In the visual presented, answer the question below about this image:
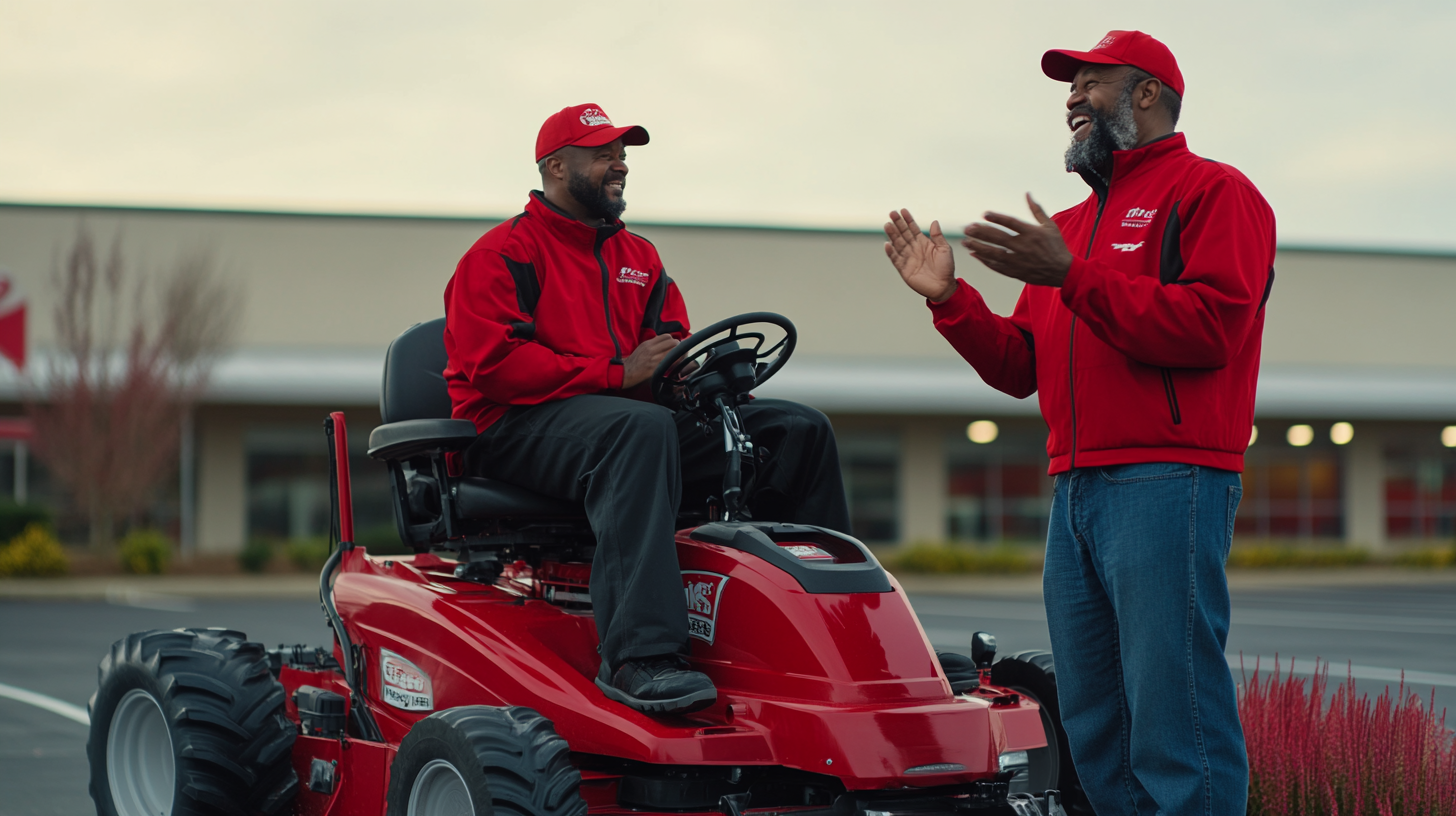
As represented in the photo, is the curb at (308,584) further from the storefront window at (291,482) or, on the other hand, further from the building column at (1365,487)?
the storefront window at (291,482)

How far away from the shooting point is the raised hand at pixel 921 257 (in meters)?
3.52

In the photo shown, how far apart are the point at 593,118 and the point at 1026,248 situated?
199 cm

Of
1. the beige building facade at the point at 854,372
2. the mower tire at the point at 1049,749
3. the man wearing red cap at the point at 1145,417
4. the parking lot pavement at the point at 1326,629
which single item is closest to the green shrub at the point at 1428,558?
the beige building facade at the point at 854,372

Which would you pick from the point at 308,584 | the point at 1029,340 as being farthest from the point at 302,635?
the point at 1029,340

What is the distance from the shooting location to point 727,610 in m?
3.94

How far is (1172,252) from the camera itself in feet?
10.5

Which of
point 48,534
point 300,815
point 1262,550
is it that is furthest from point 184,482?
point 300,815

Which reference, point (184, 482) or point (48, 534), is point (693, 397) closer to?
point (48, 534)

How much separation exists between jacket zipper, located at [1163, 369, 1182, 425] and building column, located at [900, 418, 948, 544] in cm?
2853

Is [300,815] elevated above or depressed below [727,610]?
below

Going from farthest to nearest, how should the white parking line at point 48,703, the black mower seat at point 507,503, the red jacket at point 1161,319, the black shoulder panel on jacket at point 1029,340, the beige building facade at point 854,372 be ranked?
the beige building facade at point 854,372, the white parking line at point 48,703, the black mower seat at point 507,503, the black shoulder panel on jacket at point 1029,340, the red jacket at point 1161,319

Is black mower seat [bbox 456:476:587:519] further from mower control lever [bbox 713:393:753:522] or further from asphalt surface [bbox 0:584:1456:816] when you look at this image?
asphalt surface [bbox 0:584:1456:816]

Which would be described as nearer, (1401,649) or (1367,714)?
(1367,714)

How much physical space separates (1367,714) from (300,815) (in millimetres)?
3602
